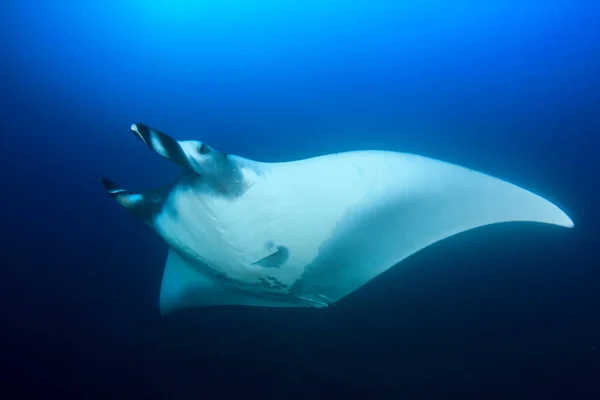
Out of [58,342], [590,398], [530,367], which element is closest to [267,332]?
[58,342]

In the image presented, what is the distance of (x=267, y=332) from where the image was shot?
5.06 metres

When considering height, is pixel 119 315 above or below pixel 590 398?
below

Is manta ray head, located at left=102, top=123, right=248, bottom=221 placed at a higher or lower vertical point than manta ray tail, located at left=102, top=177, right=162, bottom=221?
higher

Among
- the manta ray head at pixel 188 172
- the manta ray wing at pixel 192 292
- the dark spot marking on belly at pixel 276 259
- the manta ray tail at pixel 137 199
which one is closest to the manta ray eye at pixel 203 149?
the manta ray head at pixel 188 172

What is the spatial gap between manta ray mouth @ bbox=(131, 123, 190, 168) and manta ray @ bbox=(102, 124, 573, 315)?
0.07m

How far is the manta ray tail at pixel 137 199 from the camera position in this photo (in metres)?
1.69

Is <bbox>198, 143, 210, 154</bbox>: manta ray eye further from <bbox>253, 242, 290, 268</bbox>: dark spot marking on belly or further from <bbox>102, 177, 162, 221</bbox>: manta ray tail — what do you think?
<bbox>253, 242, 290, 268</bbox>: dark spot marking on belly

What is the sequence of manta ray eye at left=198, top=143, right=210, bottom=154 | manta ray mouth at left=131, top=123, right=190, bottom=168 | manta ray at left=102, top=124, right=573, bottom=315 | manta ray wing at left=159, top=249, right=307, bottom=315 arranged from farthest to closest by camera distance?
1. manta ray wing at left=159, top=249, right=307, bottom=315
2. manta ray at left=102, top=124, right=573, bottom=315
3. manta ray eye at left=198, top=143, right=210, bottom=154
4. manta ray mouth at left=131, top=123, right=190, bottom=168

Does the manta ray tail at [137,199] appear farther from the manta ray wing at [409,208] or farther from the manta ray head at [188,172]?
the manta ray wing at [409,208]

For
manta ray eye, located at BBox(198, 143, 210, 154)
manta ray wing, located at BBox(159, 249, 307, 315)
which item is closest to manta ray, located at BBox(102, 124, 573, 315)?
manta ray eye, located at BBox(198, 143, 210, 154)

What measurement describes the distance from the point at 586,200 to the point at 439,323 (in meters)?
2.40

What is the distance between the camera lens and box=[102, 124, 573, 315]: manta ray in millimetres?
1686

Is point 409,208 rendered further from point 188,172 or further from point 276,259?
point 188,172

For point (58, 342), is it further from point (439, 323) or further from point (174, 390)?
point (439, 323)
